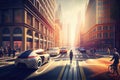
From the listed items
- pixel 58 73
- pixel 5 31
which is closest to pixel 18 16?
pixel 5 31

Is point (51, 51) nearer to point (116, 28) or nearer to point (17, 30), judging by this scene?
point (17, 30)

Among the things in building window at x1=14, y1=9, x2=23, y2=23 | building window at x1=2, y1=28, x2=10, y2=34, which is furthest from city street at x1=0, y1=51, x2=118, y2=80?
building window at x1=2, y1=28, x2=10, y2=34

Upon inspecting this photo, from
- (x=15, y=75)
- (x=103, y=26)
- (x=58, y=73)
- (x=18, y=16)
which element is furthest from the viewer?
(x=103, y=26)

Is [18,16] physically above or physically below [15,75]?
above

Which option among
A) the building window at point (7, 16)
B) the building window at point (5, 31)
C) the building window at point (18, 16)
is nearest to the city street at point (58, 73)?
the building window at point (18, 16)

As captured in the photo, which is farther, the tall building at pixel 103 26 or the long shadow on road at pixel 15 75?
the tall building at pixel 103 26

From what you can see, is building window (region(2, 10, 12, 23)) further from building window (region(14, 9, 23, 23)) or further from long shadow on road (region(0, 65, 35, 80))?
long shadow on road (region(0, 65, 35, 80))

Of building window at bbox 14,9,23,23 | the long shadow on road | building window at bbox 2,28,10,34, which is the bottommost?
the long shadow on road

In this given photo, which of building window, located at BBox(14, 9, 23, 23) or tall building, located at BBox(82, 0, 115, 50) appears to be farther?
tall building, located at BBox(82, 0, 115, 50)

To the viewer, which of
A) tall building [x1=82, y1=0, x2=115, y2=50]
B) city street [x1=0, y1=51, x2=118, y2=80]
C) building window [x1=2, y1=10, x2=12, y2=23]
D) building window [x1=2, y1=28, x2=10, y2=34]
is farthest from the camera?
tall building [x1=82, y1=0, x2=115, y2=50]

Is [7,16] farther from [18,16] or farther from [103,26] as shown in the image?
[103,26]

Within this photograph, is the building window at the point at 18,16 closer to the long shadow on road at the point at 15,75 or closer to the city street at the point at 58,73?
the city street at the point at 58,73

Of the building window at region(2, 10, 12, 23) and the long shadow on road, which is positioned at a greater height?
the building window at region(2, 10, 12, 23)

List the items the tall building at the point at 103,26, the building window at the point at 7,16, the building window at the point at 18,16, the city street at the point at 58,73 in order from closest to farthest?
the city street at the point at 58,73
the building window at the point at 18,16
the building window at the point at 7,16
the tall building at the point at 103,26
